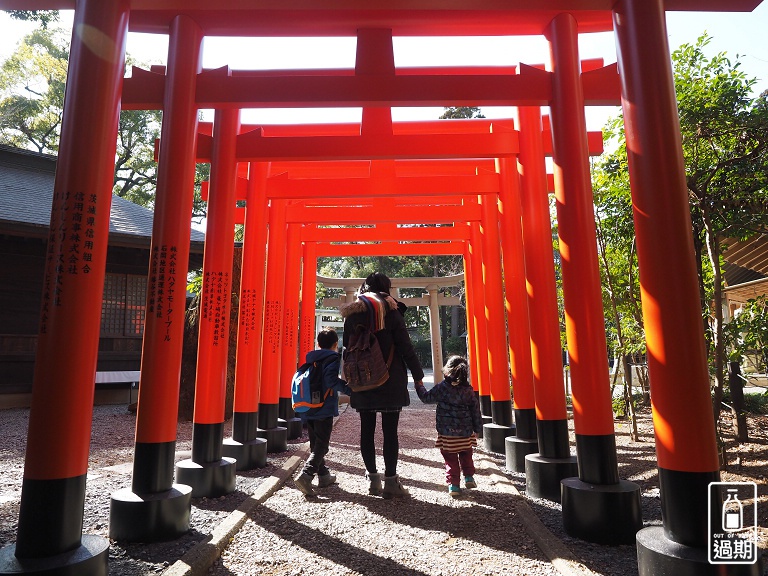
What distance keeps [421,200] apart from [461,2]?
5.27 metres

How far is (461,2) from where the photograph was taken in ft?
12.0

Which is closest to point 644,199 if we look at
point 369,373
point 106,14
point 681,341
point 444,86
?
point 681,341

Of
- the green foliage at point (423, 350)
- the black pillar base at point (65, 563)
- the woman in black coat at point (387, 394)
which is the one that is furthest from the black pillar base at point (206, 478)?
the green foliage at point (423, 350)

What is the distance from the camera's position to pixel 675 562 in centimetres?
239

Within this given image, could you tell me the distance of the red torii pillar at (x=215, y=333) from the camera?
170 inches

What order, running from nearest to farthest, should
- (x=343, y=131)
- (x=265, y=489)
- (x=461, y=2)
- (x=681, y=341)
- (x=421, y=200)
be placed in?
1. (x=681, y=341)
2. (x=461, y=2)
3. (x=265, y=489)
4. (x=343, y=131)
5. (x=421, y=200)

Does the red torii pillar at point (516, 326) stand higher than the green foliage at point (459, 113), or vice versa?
the green foliage at point (459, 113)

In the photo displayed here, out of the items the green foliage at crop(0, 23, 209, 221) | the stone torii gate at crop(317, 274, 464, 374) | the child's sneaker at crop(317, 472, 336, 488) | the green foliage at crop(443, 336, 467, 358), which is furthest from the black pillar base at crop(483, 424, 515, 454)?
the green foliage at crop(443, 336, 467, 358)

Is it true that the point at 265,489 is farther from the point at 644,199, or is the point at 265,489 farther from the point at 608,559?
the point at 644,199

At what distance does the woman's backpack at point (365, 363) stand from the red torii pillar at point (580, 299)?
1.50m

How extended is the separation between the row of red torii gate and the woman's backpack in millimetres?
1362

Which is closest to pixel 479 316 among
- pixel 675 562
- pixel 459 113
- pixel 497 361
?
pixel 497 361

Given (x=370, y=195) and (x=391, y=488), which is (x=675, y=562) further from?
(x=370, y=195)

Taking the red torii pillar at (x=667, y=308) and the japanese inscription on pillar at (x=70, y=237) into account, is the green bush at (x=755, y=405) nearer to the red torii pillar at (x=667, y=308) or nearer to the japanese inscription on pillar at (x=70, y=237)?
the red torii pillar at (x=667, y=308)
